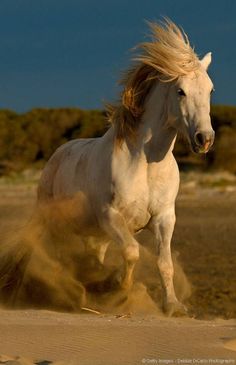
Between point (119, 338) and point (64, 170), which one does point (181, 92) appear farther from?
point (119, 338)

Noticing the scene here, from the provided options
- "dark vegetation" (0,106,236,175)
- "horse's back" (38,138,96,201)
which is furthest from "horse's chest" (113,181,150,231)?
"dark vegetation" (0,106,236,175)

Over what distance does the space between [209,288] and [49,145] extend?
38.3 m

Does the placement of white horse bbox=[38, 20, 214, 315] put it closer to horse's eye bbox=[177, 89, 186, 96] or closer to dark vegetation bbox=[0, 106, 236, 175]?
horse's eye bbox=[177, 89, 186, 96]

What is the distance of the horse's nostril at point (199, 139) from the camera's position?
8922mm

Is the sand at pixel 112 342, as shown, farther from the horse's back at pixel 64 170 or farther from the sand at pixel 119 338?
the horse's back at pixel 64 170

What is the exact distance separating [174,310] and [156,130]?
4.84ft

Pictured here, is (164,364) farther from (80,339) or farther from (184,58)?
(184,58)

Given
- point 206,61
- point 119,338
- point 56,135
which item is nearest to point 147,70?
point 206,61

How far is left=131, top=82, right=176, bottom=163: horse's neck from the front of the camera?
9.59 metres

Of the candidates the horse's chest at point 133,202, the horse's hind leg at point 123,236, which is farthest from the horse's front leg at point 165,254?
the horse's hind leg at point 123,236

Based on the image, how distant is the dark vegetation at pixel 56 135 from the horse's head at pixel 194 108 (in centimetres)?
3206

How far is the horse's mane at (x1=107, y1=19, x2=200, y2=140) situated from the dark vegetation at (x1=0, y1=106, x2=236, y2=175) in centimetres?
3148

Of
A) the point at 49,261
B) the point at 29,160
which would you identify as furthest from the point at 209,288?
the point at 29,160

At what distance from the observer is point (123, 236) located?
368 inches
